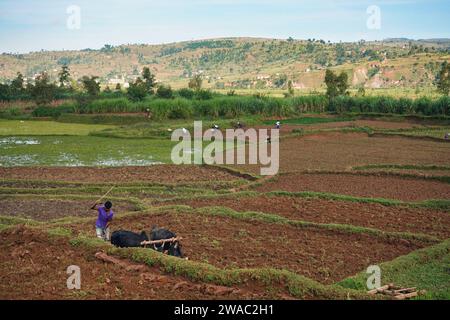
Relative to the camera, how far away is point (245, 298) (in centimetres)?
882

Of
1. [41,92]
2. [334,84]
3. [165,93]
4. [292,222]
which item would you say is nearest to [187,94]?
[165,93]

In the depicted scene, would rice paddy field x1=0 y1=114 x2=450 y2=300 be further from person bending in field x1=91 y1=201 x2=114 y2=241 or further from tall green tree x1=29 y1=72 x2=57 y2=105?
tall green tree x1=29 y1=72 x2=57 y2=105

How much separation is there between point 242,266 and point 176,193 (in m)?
8.90

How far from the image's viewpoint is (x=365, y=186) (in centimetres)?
2028

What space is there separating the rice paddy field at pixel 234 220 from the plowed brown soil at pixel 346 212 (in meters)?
0.06

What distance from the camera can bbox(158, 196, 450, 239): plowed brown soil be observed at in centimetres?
1480

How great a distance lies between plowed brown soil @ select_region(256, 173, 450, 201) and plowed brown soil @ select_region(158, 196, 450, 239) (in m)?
1.77

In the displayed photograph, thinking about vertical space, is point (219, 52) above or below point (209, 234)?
above

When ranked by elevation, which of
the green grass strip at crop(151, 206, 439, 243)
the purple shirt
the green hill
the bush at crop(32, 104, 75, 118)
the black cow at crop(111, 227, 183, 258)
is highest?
the green hill

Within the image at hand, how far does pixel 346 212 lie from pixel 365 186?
14.3 feet

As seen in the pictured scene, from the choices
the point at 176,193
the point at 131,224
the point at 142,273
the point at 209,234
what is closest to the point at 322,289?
the point at 142,273

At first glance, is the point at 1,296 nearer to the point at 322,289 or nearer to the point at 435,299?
the point at 322,289

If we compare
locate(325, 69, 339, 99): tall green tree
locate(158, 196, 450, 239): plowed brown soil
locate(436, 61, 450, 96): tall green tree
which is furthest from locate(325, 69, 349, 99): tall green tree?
locate(158, 196, 450, 239): plowed brown soil
